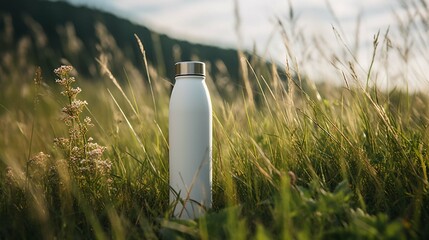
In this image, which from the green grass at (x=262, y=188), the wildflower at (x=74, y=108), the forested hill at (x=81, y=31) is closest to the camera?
the green grass at (x=262, y=188)

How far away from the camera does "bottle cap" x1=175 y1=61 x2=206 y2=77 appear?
70.7 inches

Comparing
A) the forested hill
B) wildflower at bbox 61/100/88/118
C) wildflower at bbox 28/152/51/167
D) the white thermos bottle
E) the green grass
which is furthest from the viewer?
the forested hill

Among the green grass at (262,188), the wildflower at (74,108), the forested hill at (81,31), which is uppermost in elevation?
the forested hill at (81,31)

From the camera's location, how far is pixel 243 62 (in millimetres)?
2127

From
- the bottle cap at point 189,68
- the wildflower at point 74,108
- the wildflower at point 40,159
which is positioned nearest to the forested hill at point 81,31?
the wildflower at point 40,159

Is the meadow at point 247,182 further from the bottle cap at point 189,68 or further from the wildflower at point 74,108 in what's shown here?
the bottle cap at point 189,68

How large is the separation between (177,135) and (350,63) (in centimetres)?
76

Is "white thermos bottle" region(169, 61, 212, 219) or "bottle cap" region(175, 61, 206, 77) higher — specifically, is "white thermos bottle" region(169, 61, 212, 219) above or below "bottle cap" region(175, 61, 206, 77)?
below

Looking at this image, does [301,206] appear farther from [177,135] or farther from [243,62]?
[243,62]

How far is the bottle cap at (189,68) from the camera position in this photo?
1.80 metres

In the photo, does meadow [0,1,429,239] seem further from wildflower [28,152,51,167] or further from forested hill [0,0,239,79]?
forested hill [0,0,239,79]

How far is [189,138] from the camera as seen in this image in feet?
5.90

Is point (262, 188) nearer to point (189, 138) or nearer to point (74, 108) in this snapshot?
point (189, 138)

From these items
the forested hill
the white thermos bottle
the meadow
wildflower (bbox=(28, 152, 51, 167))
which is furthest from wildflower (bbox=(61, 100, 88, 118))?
the forested hill
